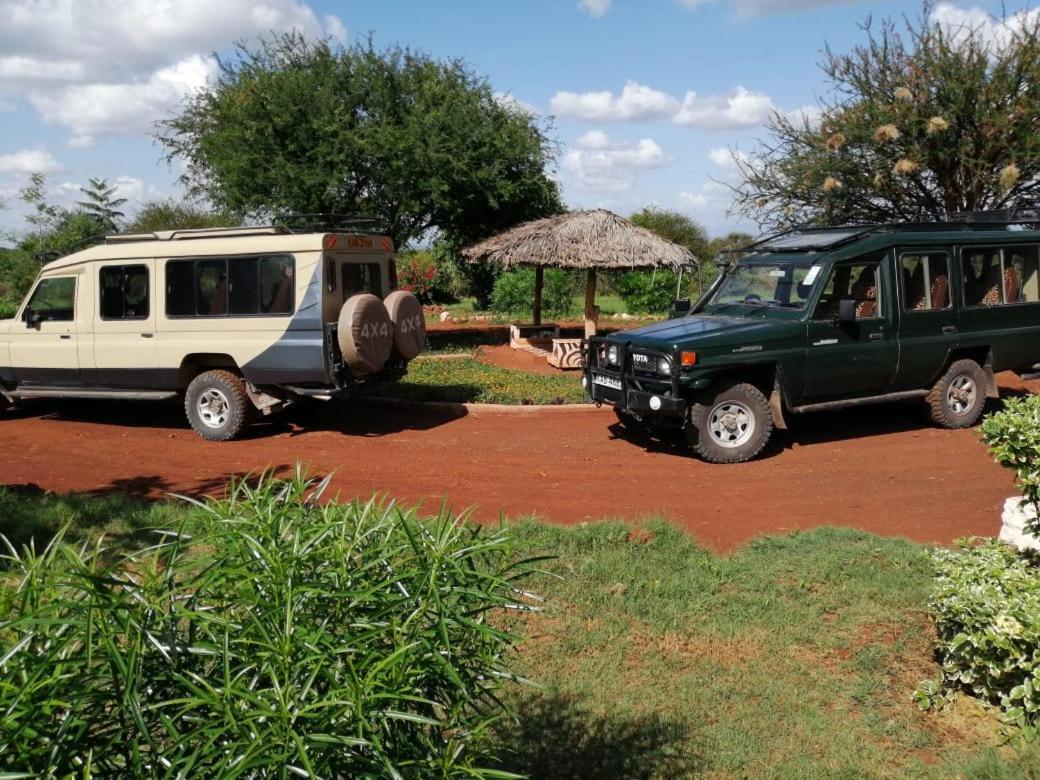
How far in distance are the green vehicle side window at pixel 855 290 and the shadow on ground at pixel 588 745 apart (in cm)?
679

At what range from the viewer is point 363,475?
9227 millimetres

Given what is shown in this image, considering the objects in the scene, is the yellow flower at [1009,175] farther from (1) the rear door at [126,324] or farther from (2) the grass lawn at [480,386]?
(1) the rear door at [126,324]

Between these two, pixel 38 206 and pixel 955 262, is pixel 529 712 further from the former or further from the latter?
pixel 38 206

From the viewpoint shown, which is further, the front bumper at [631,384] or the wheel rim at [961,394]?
the wheel rim at [961,394]

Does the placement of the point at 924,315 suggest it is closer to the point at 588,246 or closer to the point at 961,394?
the point at 961,394

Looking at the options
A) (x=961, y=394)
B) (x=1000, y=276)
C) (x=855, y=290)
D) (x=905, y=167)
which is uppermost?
(x=905, y=167)

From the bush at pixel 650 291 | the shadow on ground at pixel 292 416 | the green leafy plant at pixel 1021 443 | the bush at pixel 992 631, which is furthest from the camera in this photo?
the bush at pixel 650 291

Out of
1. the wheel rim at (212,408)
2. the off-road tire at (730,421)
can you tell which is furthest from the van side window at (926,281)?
the wheel rim at (212,408)

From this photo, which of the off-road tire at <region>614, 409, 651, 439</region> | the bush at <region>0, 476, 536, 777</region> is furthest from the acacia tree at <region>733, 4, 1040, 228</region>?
the bush at <region>0, 476, 536, 777</region>

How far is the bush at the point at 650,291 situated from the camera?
30078 millimetres

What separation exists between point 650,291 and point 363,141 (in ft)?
46.5

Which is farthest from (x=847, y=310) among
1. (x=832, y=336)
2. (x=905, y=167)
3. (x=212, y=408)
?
(x=905, y=167)

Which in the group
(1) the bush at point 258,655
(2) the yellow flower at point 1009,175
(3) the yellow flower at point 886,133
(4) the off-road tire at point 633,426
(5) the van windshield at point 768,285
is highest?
(3) the yellow flower at point 886,133

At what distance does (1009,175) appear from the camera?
15.1 metres
